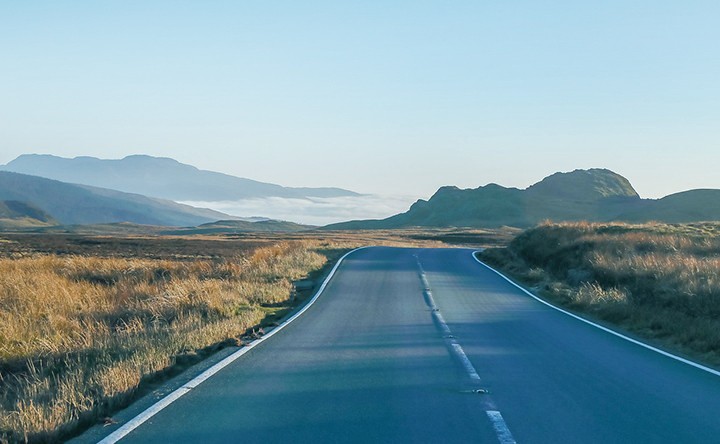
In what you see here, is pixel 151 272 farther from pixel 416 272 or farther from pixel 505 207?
pixel 505 207

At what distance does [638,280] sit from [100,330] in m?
13.9

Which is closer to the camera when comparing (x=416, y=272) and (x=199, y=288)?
(x=199, y=288)

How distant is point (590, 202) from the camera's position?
19362 centimetres

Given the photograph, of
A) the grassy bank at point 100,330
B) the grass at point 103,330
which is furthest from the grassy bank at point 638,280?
the grassy bank at point 100,330

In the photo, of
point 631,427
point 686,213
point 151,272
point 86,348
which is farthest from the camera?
point 686,213

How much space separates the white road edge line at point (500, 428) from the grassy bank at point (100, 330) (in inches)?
152

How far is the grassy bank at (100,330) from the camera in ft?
25.1

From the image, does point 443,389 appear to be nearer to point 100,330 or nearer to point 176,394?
point 176,394

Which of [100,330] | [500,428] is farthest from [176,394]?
[100,330]

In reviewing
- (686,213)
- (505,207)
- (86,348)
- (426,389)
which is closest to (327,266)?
(86,348)

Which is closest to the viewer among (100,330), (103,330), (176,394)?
(176,394)

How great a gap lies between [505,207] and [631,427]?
615 feet

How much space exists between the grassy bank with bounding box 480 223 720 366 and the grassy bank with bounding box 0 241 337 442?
779 cm

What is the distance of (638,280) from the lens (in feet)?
66.0
